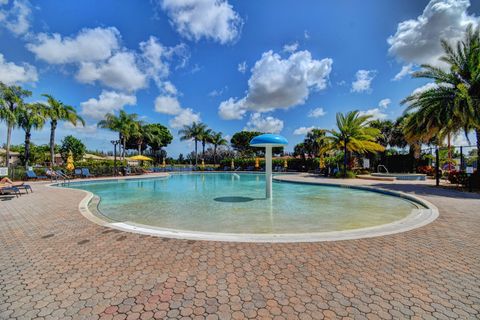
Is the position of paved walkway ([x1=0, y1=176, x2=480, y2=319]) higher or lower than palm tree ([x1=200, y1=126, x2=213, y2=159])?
lower

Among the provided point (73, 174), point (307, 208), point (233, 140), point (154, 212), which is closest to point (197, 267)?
point (154, 212)

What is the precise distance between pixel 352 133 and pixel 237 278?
23081 millimetres

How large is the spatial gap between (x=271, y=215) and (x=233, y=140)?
212 ft

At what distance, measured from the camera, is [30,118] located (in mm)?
23750

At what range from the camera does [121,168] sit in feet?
90.8

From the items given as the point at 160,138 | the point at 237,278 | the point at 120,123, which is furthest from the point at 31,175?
the point at 160,138

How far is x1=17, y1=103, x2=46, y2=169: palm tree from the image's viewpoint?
2372 cm

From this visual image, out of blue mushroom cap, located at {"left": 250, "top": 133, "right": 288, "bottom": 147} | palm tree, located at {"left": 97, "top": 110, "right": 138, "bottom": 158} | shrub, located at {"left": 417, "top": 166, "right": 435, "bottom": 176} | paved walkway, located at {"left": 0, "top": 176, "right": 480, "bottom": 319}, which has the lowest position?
paved walkway, located at {"left": 0, "top": 176, "right": 480, "bottom": 319}

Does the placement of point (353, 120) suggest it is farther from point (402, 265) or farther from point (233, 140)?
point (233, 140)

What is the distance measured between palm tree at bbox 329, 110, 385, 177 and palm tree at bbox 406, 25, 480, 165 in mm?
8373

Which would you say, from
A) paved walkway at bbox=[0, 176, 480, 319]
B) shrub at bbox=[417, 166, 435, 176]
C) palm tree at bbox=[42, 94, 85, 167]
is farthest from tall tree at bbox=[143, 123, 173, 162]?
paved walkway at bbox=[0, 176, 480, 319]

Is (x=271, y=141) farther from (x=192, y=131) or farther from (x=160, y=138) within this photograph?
(x=160, y=138)

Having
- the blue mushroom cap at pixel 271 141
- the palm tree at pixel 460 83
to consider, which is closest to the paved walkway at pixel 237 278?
the blue mushroom cap at pixel 271 141

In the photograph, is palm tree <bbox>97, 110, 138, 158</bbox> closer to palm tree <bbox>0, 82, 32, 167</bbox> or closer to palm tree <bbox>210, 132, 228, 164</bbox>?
palm tree <bbox>0, 82, 32, 167</bbox>
